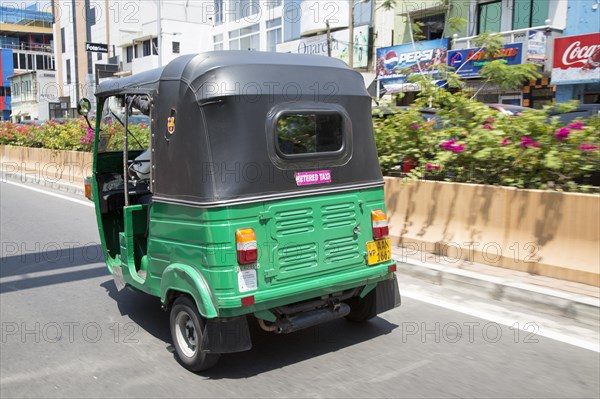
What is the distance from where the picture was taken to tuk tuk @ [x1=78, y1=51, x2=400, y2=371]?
381 centimetres

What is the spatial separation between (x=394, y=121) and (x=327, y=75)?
11.8ft

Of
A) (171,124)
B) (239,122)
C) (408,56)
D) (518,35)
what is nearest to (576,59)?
(518,35)

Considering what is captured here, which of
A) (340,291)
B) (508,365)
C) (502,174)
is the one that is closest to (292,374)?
(340,291)

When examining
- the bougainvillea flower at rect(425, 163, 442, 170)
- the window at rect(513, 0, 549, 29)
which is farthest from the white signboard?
the bougainvillea flower at rect(425, 163, 442, 170)

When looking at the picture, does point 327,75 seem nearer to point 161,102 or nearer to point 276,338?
point 161,102

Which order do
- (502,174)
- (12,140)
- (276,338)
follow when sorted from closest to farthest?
(276,338)
(502,174)
(12,140)

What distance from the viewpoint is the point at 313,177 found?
4.21 meters

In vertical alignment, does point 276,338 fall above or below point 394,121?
A: below

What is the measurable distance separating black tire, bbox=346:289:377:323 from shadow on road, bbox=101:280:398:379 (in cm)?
9

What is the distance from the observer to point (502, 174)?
6438 mm

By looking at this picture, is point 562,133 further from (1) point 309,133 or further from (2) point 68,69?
(2) point 68,69

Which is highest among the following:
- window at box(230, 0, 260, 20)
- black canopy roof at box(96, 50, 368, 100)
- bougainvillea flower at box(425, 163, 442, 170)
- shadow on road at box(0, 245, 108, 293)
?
window at box(230, 0, 260, 20)

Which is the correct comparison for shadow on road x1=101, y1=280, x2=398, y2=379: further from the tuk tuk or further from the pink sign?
the pink sign

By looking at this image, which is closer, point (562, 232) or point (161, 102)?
point (161, 102)
